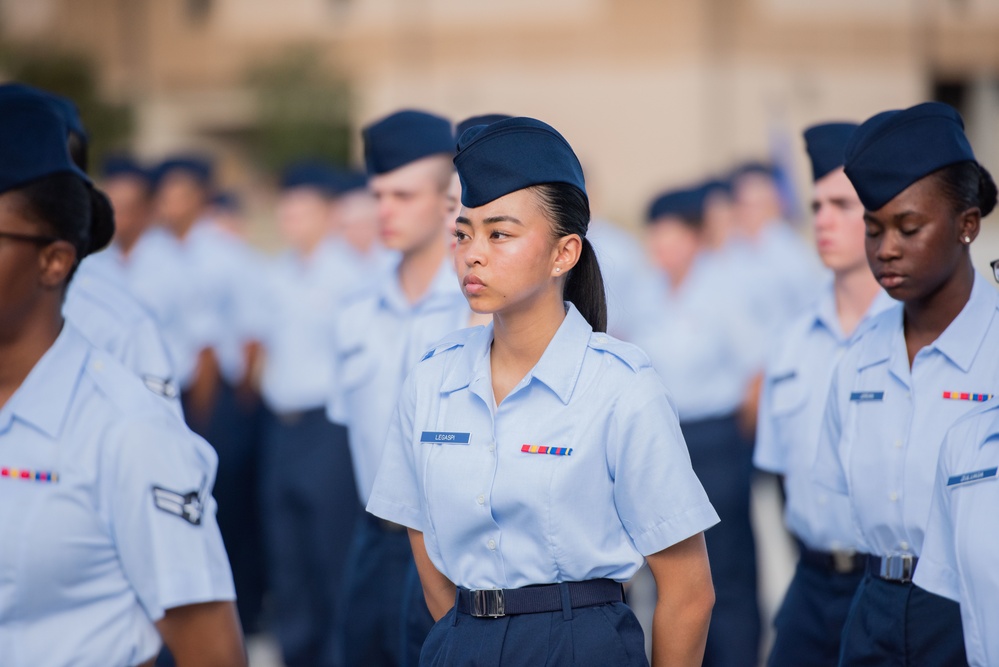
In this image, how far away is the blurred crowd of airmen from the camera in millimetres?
3725

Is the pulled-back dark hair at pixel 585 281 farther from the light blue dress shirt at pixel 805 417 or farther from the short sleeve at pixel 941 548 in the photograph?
the light blue dress shirt at pixel 805 417

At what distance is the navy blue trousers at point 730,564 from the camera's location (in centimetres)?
625

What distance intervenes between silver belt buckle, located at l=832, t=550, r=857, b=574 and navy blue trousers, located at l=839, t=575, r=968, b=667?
58 centimetres

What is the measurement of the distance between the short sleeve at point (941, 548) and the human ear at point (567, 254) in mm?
907

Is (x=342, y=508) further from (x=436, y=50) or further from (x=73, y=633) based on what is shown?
(x=436, y=50)

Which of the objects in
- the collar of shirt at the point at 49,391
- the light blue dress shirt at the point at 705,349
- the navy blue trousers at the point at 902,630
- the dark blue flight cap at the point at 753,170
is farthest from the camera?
the dark blue flight cap at the point at 753,170

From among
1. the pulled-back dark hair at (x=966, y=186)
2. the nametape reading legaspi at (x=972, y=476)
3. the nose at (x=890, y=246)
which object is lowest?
the nametape reading legaspi at (x=972, y=476)

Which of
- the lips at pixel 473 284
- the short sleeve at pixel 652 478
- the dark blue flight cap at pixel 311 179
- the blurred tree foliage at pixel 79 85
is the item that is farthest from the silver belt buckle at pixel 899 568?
the blurred tree foliage at pixel 79 85

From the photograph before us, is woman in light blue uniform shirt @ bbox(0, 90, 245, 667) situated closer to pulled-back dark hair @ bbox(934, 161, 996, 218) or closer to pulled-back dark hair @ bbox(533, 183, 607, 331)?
pulled-back dark hair @ bbox(533, 183, 607, 331)

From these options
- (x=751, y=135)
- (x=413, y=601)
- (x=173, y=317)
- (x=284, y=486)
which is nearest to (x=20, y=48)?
(x=751, y=135)

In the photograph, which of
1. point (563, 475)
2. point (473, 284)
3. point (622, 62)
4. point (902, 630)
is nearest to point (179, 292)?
point (473, 284)

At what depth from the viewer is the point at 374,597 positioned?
468 cm

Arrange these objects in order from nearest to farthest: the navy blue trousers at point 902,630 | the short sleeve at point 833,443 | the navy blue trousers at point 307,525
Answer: the navy blue trousers at point 902,630 → the short sleeve at point 833,443 → the navy blue trousers at point 307,525

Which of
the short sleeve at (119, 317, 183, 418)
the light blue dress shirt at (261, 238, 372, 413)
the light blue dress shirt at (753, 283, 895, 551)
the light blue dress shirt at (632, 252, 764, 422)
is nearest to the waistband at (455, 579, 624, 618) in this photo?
the light blue dress shirt at (753, 283, 895, 551)
